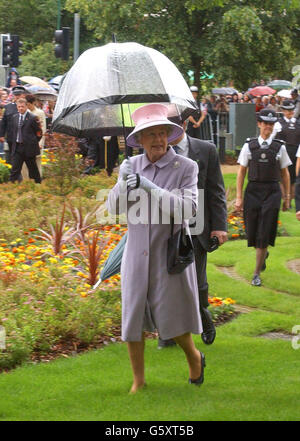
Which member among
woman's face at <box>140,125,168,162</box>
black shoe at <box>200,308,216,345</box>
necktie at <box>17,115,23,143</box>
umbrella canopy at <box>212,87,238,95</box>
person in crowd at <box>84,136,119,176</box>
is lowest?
umbrella canopy at <box>212,87,238,95</box>

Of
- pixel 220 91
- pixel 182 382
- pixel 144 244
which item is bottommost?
pixel 220 91

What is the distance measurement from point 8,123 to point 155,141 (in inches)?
489

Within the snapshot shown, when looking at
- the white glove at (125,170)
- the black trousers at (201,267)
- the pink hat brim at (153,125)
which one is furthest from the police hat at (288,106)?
the white glove at (125,170)

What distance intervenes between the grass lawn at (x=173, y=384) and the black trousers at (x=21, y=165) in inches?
369

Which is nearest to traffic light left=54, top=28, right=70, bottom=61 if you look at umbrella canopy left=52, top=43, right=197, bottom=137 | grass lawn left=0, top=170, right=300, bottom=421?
grass lawn left=0, top=170, right=300, bottom=421

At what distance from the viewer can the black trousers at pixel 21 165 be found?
1784 cm

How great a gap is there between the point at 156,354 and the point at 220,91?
31.3 meters

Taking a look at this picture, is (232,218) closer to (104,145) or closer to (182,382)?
(104,145)

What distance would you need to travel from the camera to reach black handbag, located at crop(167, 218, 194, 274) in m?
6.10

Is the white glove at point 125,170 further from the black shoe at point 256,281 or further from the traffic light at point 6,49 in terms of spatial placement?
the traffic light at point 6,49

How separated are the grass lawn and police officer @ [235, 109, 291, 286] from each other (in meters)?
1.90

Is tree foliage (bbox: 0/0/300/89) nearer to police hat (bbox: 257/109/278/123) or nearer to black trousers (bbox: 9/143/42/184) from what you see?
black trousers (bbox: 9/143/42/184)

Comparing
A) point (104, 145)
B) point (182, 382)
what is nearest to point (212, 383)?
point (182, 382)
